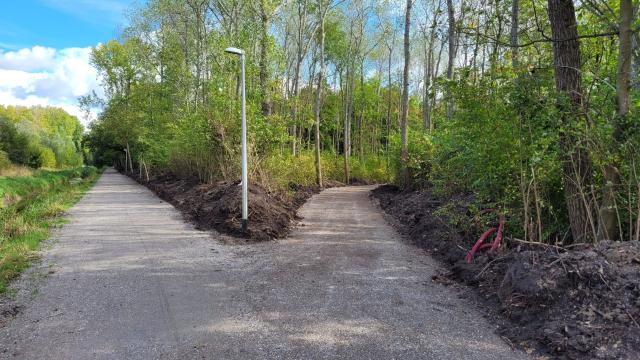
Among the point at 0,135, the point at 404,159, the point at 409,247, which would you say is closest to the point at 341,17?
the point at 404,159

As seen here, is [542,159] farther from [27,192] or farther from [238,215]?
[27,192]

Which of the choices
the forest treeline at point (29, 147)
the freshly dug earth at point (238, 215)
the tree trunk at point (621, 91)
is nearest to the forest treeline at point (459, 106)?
the tree trunk at point (621, 91)

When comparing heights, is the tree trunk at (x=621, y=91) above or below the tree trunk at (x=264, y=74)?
below

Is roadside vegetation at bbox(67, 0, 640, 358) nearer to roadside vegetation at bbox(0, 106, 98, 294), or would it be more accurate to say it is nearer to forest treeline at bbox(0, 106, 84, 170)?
roadside vegetation at bbox(0, 106, 98, 294)

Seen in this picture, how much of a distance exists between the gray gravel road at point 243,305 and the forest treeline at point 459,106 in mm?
2004

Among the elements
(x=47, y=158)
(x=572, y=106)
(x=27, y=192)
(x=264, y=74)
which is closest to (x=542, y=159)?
(x=572, y=106)

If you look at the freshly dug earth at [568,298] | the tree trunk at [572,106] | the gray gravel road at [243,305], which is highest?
the tree trunk at [572,106]

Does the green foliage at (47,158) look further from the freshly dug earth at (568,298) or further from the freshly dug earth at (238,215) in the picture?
the freshly dug earth at (568,298)

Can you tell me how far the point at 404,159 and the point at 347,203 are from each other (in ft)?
8.98

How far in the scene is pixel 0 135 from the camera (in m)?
35.7

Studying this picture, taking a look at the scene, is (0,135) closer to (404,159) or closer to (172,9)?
(172,9)

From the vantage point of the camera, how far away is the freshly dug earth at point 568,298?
3670 mm

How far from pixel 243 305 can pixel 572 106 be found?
461 cm

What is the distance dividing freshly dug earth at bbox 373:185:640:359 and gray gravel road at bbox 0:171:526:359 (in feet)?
1.16
